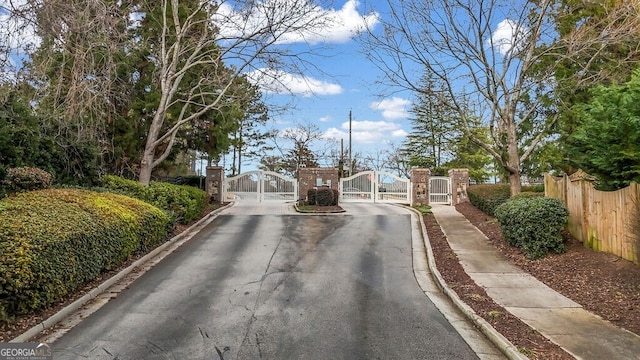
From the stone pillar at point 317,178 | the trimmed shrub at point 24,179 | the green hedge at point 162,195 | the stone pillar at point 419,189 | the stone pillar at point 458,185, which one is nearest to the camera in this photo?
the trimmed shrub at point 24,179

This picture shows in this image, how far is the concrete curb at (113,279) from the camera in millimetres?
5192

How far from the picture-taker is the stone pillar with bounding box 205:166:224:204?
2189cm

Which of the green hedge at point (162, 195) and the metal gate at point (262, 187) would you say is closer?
the green hedge at point (162, 195)

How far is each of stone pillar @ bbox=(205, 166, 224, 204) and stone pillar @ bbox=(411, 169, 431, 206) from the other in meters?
9.23

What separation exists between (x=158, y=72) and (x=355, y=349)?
14.7 m

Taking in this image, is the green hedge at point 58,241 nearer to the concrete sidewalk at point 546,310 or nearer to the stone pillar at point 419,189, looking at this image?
the concrete sidewalk at point 546,310

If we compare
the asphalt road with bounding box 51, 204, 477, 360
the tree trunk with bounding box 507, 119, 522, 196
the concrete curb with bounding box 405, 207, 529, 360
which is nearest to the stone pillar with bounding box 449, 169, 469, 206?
the tree trunk with bounding box 507, 119, 522, 196

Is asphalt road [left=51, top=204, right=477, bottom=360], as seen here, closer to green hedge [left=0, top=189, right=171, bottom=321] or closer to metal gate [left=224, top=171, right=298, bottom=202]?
green hedge [left=0, top=189, right=171, bottom=321]

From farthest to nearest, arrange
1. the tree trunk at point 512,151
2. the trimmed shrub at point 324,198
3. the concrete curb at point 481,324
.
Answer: the trimmed shrub at point 324,198 < the tree trunk at point 512,151 < the concrete curb at point 481,324

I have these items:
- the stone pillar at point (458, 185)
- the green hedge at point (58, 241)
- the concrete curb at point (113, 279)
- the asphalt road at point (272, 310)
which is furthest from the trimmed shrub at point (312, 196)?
the green hedge at point (58, 241)

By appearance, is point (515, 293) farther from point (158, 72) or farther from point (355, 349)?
point (158, 72)

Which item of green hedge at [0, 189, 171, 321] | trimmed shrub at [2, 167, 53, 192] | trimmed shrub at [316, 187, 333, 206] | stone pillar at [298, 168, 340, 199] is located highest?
stone pillar at [298, 168, 340, 199]

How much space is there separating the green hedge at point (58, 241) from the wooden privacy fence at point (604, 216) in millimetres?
8170

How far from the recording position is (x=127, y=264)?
859cm
